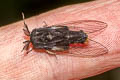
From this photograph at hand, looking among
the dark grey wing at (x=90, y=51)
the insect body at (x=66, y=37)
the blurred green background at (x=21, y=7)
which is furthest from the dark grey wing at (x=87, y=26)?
the blurred green background at (x=21, y=7)

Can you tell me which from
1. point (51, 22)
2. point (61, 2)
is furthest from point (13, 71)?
point (61, 2)

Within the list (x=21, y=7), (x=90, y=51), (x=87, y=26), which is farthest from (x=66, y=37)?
(x=21, y=7)

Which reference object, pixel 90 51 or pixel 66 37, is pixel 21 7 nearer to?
pixel 66 37

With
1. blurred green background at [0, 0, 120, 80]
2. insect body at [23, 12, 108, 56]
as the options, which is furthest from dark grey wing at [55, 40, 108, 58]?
blurred green background at [0, 0, 120, 80]

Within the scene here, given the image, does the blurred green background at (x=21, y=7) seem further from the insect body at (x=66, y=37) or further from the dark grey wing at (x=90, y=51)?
the dark grey wing at (x=90, y=51)

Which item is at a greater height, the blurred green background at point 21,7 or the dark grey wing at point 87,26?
the blurred green background at point 21,7

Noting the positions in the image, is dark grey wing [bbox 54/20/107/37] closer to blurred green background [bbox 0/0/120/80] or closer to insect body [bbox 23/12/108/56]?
insect body [bbox 23/12/108/56]

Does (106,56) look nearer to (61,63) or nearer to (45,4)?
(61,63)
